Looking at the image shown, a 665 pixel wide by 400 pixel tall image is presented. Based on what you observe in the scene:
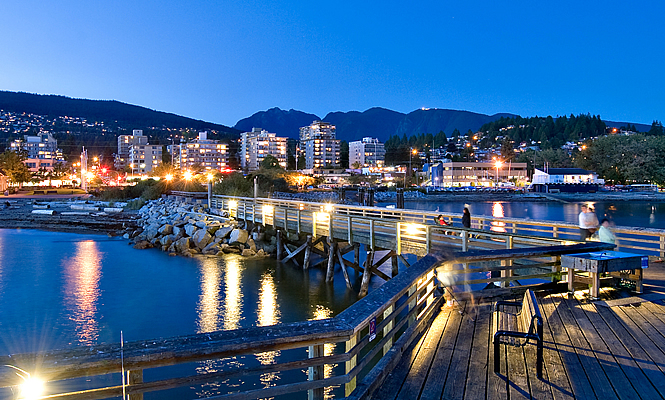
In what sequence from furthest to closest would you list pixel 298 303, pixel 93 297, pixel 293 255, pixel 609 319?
pixel 293 255 → pixel 93 297 → pixel 298 303 → pixel 609 319

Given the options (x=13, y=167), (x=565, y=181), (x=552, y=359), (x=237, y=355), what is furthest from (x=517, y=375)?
(x=565, y=181)

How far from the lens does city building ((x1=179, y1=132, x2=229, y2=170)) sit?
16462cm

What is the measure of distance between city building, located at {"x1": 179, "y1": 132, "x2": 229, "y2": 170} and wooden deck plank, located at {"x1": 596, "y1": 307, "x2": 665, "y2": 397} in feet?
532

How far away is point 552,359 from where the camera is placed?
4.93 meters

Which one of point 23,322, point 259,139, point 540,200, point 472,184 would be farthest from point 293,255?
point 259,139

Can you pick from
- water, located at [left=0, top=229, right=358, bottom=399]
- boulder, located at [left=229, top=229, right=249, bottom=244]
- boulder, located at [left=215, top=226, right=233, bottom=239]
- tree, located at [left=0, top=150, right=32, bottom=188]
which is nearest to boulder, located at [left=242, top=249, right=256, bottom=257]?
A: water, located at [left=0, top=229, right=358, bottom=399]

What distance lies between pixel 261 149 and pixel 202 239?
141262 millimetres

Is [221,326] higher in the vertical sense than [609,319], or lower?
lower

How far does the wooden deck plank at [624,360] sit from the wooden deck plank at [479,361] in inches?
52.0

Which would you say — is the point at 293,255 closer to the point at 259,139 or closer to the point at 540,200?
the point at 540,200

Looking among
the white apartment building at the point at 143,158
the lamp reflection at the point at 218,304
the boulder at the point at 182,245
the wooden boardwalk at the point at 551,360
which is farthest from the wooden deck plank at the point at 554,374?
the white apartment building at the point at 143,158

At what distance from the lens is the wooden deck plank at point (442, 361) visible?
411 centimetres

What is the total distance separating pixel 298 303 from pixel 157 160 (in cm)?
15897

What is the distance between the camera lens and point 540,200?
364 feet
